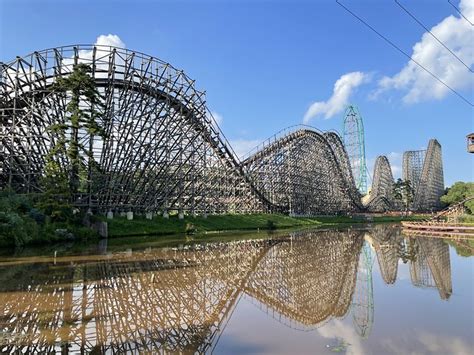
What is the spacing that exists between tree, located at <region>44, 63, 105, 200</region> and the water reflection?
9402 millimetres

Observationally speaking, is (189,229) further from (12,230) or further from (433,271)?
(433,271)

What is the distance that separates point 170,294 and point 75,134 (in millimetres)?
17834

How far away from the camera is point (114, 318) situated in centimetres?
742

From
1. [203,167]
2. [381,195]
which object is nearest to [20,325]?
[203,167]

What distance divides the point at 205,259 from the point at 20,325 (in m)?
8.78

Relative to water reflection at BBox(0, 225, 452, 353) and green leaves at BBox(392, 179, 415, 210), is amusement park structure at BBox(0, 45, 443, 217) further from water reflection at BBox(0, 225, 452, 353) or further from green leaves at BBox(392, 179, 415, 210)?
green leaves at BBox(392, 179, 415, 210)

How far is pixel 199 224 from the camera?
105 feet

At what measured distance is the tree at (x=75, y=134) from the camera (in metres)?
23.1

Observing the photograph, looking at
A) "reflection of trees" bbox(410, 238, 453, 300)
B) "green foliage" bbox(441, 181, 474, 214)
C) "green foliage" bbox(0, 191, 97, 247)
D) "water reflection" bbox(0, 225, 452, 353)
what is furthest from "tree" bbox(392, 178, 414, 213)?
"green foliage" bbox(0, 191, 97, 247)

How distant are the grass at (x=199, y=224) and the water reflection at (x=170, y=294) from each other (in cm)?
981

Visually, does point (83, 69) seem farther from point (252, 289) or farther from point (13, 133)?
point (252, 289)

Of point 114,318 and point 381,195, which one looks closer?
point 114,318

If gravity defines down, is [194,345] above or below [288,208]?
below

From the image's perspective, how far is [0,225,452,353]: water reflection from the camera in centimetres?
641
